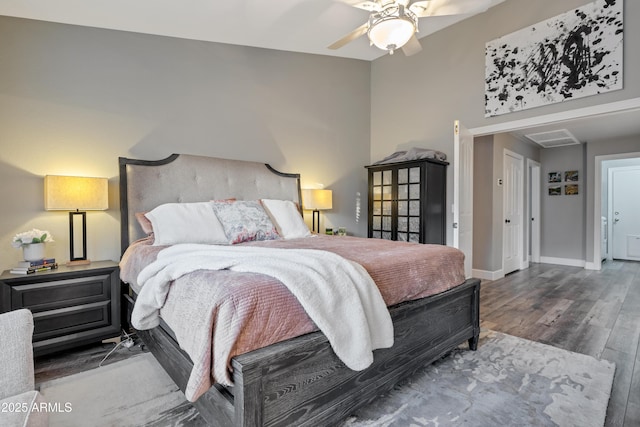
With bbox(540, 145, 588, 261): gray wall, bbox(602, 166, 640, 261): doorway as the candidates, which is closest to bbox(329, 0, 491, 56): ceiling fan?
bbox(540, 145, 588, 261): gray wall

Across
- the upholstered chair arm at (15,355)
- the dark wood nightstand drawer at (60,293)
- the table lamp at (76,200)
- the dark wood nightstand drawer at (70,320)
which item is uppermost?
the table lamp at (76,200)

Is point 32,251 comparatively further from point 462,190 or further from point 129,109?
point 462,190

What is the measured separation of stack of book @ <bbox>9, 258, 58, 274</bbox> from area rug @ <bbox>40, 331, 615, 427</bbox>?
32.2 inches

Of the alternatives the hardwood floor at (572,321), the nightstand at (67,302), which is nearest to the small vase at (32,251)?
the nightstand at (67,302)

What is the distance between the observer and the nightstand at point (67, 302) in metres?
2.18

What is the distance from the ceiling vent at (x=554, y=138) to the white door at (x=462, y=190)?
2.17 meters

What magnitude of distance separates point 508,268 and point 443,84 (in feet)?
10.5

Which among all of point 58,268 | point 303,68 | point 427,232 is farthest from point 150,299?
point 303,68

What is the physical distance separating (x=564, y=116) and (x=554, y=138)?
2875 mm

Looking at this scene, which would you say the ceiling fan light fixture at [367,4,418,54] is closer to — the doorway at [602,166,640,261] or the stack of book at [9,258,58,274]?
the stack of book at [9,258,58,274]

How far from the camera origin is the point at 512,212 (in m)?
Answer: 5.51

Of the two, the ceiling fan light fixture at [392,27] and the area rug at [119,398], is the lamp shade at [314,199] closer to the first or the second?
the ceiling fan light fixture at [392,27]

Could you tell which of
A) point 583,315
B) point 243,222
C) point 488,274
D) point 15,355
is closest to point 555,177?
point 488,274

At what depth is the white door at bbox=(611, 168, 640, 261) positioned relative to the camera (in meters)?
6.74
